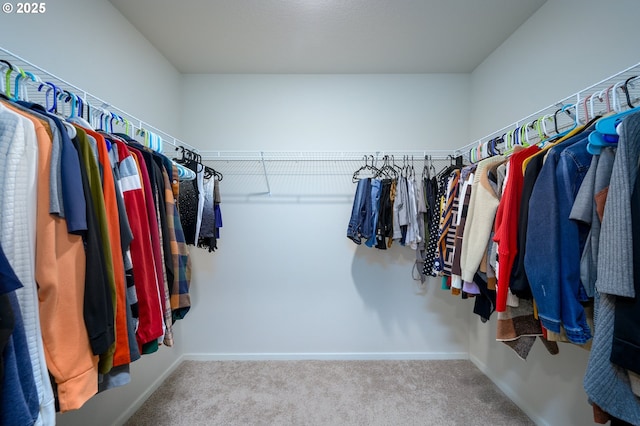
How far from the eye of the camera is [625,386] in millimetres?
683

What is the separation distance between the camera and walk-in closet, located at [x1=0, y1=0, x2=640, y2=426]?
69 centimetres

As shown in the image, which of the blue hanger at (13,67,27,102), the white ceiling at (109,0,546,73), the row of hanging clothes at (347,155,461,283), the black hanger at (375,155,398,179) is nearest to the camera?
the blue hanger at (13,67,27,102)

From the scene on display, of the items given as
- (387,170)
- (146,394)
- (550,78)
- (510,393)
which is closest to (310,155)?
(387,170)

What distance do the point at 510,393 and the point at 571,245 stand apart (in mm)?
1632

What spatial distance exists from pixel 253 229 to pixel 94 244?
1609 millimetres

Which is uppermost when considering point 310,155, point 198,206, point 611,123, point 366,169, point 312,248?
point 310,155

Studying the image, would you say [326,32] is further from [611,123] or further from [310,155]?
[611,123]

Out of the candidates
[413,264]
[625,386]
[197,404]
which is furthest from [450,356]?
[197,404]

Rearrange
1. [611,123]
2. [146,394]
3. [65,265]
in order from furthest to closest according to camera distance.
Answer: [146,394]
[611,123]
[65,265]

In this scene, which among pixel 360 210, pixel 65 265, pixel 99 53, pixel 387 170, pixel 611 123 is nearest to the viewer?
pixel 65 265

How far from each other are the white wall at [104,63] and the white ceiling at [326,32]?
15cm

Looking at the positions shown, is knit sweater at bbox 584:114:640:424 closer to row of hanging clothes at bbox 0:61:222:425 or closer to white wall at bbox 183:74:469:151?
row of hanging clothes at bbox 0:61:222:425

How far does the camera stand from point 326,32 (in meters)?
1.80

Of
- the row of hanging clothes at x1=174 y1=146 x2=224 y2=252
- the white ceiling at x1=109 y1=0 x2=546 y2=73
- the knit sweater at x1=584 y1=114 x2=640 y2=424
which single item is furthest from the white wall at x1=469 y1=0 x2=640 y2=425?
the row of hanging clothes at x1=174 y1=146 x2=224 y2=252
